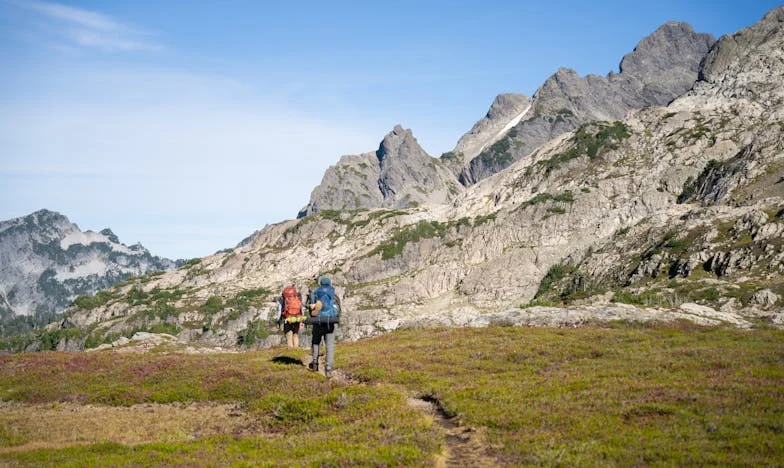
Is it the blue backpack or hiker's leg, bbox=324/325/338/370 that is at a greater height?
the blue backpack

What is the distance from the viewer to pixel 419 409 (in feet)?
78.2

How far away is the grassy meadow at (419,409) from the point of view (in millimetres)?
17266

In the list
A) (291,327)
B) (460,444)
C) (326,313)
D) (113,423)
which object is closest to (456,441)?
(460,444)

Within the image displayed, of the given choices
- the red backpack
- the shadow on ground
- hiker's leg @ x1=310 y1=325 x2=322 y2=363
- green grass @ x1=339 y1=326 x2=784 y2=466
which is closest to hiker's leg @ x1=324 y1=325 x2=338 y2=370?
hiker's leg @ x1=310 y1=325 x2=322 y2=363

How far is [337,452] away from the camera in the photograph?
18.0 metres

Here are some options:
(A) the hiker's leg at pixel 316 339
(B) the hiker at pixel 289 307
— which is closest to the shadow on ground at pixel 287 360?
(B) the hiker at pixel 289 307

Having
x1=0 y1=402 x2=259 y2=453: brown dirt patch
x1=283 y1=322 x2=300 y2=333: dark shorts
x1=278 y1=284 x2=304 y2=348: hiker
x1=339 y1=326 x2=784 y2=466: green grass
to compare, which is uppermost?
x1=278 y1=284 x2=304 y2=348: hiker

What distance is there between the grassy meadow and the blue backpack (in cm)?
363

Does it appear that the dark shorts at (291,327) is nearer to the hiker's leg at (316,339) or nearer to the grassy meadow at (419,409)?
the grassy meadow at (419,409)

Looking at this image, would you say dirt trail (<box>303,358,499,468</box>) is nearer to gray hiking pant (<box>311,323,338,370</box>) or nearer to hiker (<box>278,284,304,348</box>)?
gray hiking pant (<box>311,323,338,370</box>)

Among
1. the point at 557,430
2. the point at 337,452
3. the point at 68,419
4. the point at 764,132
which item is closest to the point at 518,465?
the point at 557,430

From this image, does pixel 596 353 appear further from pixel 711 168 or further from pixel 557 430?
pixel 711 168

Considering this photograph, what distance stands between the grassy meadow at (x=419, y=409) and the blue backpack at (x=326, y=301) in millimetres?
3630

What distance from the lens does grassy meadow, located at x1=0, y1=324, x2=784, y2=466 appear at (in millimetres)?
17266
